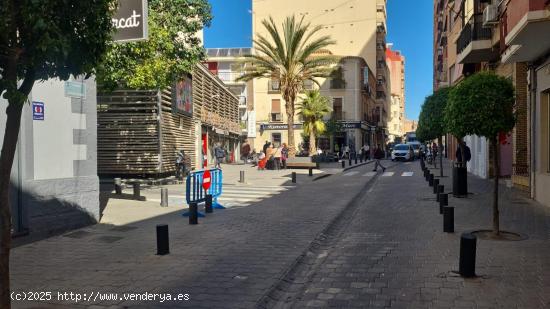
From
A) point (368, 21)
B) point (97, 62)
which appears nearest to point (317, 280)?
point (97, 62)

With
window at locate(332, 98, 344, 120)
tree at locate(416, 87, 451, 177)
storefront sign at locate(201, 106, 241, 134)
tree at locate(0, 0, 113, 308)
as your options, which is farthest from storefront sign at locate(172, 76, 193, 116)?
window at locate(332, 98, 344, 120)

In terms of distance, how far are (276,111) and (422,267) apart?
49610 mm

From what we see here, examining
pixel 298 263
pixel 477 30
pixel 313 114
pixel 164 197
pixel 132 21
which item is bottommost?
pixel 298 263

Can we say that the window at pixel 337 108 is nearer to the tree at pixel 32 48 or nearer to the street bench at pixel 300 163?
the street bench at pixel 300 163

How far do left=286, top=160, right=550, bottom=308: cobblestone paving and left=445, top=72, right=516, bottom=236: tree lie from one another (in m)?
1.26

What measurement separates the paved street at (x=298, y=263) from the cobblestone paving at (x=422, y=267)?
14 millimetres

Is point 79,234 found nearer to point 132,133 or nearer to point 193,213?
point 193,213

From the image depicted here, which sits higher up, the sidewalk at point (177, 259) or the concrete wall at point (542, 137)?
the concrete wall at point (542, 137)

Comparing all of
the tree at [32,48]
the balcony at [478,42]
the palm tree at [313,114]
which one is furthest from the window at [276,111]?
the tree at [32,48]

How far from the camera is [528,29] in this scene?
9.48 meters

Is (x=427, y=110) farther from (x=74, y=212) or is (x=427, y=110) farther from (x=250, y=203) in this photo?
(x=74, y=212)

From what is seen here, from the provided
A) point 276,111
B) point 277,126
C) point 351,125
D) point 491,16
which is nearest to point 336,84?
point 351,125

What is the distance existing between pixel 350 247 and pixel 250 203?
A: 579 centimetres

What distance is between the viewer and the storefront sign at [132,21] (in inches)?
309
